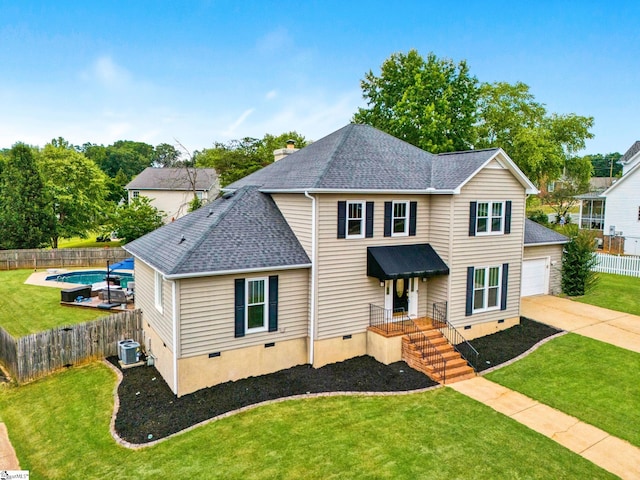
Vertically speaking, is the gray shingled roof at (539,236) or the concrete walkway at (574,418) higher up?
the gray shingled roof at (539,236)

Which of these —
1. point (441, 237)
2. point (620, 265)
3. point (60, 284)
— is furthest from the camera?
point (620, 265)

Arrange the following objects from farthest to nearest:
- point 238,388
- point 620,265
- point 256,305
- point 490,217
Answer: point 620,265, point 490,217, point 256,305, point 238,388

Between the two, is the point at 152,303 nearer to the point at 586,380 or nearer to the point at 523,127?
the point at 586,380

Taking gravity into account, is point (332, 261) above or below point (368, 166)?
below

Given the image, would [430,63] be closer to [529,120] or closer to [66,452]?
[529,120]

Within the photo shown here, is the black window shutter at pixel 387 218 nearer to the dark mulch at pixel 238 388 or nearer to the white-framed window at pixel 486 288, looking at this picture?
the white-framed window at pixel 486 288

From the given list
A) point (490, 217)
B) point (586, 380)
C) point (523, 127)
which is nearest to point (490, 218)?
point (490, 217)

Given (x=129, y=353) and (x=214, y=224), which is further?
(x=129, y=353)

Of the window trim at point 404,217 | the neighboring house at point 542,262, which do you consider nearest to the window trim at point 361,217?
the window trim at point 404,217
